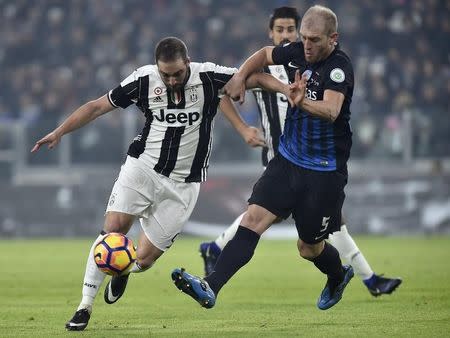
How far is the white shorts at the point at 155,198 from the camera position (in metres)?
7.77

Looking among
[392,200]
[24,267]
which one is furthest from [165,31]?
[24,267]

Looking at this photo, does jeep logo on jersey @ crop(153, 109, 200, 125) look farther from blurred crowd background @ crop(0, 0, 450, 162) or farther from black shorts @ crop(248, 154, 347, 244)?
blurred crowd background @ crop(0, 0, 450, 162)

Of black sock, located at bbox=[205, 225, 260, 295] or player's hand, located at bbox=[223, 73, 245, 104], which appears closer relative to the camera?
→ black sock, located at bbox=[205, 225, 260, 295]

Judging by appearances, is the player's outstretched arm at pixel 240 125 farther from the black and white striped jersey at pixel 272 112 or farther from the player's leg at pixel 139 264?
the player's leg at pixel 139 264

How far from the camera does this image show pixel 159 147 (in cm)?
788

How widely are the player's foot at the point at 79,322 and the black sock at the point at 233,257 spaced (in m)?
0.96

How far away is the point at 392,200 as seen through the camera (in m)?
18.7

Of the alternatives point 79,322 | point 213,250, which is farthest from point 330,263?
point 213,250

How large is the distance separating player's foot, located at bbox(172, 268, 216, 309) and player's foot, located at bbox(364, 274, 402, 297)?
2938mm

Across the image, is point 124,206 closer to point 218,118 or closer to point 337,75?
point 337,75

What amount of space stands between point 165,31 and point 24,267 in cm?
1129

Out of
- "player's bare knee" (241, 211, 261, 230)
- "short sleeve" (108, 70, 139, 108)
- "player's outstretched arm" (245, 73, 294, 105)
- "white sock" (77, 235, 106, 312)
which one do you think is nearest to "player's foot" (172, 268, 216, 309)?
"player's bare knee" (241, 211, 261, 230)

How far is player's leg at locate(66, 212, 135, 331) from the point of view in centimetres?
712

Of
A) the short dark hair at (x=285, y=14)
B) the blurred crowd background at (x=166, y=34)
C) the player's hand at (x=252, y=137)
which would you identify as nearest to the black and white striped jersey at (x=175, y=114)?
the player's hand at (x=252, y=137)
